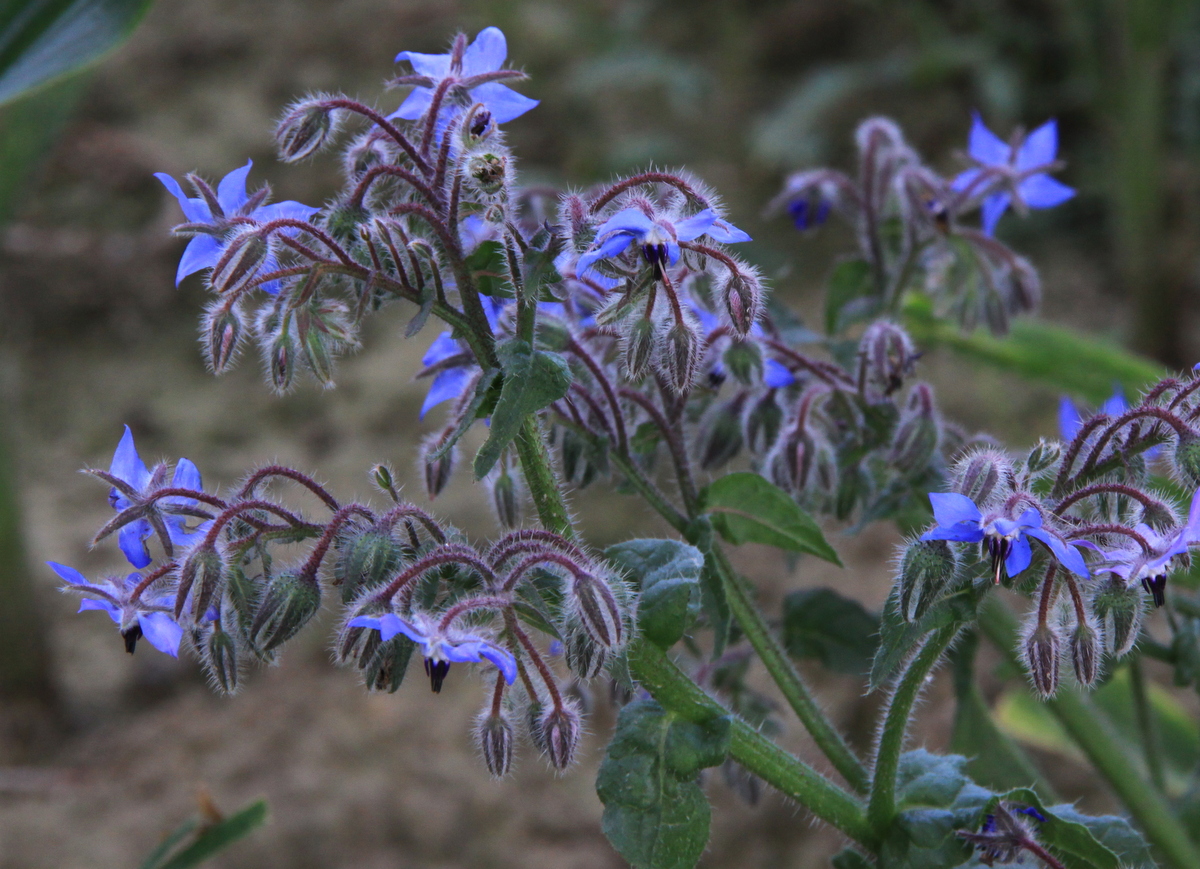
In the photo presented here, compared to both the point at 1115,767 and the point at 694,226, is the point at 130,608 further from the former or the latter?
the point at 1115,767

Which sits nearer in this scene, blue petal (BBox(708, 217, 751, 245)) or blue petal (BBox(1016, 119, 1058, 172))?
blue petal (BBox(708, 217, 751, 245))

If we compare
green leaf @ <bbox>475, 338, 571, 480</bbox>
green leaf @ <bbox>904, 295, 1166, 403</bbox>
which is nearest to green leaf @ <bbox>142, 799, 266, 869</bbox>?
green leaf @ <bbox>475, 338, 571, 480</bbox>

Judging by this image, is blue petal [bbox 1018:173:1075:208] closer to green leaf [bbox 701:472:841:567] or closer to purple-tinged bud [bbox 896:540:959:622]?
green leaf [bbox 701:472:841:567]

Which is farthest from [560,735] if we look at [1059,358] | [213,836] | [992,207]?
[1059,358]

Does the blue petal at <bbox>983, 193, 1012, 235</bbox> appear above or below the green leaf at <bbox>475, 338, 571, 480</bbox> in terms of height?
above

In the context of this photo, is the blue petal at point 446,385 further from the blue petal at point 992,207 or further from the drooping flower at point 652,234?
the blue petal at point 992,207

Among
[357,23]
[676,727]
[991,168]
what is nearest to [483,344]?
[676,727]

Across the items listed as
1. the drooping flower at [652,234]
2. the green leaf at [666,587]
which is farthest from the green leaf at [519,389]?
the green leaf at [666,587]
